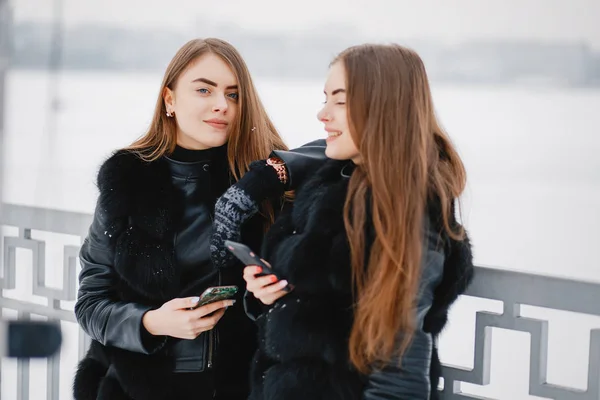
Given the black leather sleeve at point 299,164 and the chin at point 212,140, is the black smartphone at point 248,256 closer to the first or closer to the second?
the black leather sleeve at point 299,164

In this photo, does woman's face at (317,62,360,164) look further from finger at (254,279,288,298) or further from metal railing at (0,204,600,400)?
metal railing at (0,204,600,400)

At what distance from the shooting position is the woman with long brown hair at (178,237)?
1856mm

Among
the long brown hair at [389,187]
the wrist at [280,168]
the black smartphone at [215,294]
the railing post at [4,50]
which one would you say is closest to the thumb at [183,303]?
the black smartphone at [215,294]

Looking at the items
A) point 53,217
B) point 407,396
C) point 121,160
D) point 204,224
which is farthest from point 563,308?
point 53,217

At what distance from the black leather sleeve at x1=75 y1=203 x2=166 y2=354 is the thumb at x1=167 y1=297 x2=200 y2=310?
0.11 meters

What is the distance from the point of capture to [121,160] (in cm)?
193

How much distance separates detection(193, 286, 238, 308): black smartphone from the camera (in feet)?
5.50

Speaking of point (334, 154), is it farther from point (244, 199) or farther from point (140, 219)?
point (140, 219)

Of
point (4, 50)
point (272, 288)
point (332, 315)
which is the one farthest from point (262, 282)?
point (4, 50)

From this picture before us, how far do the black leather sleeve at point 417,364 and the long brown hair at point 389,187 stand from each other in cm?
2

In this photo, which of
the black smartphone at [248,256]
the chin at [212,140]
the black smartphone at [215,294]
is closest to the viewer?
the black smartphone at [248,256]

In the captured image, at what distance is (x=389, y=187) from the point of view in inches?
58.1

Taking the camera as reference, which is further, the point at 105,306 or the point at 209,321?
Result: the point at 105,306

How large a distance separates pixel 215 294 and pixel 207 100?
0.48m
